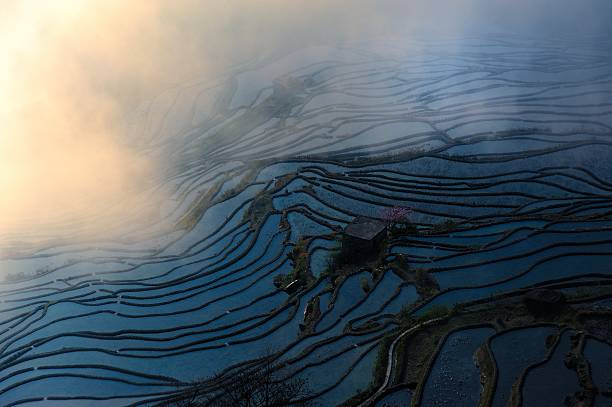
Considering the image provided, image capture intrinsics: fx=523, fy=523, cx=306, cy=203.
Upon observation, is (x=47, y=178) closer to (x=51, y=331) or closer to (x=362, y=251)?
(x=51, y=331)

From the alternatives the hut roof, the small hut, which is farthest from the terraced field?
the hut roof

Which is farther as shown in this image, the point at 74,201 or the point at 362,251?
the point at 74,201

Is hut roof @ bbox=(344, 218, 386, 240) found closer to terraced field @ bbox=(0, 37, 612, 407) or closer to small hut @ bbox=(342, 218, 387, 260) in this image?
small hut @ bbox=(342, 218, 387, 260)

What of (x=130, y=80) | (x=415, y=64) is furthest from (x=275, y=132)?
(x=130, y=80)

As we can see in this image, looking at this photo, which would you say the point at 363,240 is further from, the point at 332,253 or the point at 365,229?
the point at 332,253

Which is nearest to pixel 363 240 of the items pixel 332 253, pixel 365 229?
pixel 365 229

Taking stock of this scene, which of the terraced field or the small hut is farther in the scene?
the small hut
